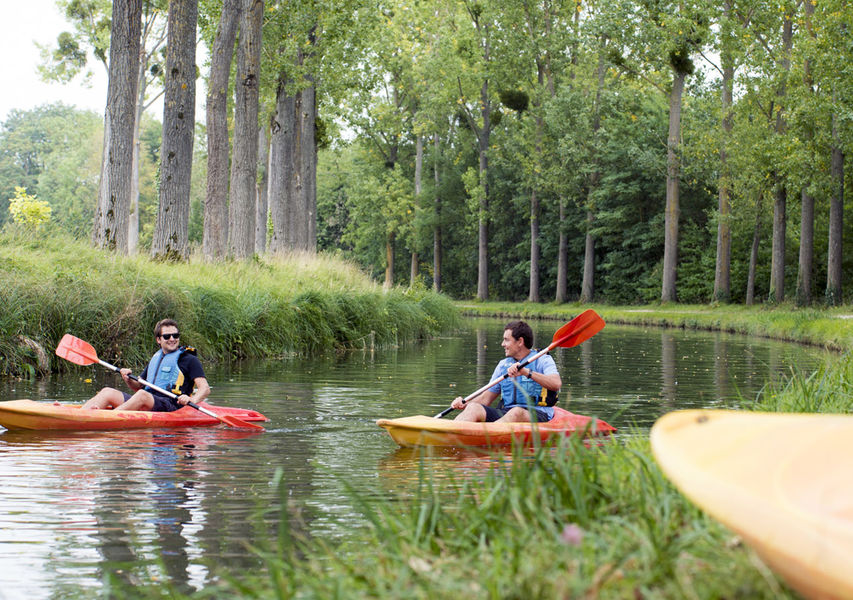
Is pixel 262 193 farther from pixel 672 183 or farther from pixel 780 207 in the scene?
A: pixel 780 207

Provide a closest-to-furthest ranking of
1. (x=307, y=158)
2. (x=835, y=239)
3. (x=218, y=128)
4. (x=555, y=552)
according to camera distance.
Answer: (x=555, y=552), (x=218, y=128), (x=835, y=239), (x=307, y=158)

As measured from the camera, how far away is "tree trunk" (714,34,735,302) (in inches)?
Answer: 1137

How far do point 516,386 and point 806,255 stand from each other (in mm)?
19551

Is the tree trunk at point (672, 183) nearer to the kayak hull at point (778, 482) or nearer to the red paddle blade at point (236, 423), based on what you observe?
the red paddle blade at point (236, 423)

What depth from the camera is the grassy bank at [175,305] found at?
458 inches

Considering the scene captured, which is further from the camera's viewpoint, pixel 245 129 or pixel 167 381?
pixel 245 129

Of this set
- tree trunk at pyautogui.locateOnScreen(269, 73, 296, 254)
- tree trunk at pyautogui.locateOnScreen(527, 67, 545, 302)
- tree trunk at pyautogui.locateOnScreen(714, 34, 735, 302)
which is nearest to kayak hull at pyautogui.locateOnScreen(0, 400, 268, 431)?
tree trunk at pyautogui.locateOnScreen(269, 73, 296, 254)

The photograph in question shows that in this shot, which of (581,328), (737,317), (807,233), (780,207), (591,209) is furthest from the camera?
(591,209)

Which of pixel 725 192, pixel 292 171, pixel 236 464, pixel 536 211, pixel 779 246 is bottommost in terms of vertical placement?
pixel 236 464

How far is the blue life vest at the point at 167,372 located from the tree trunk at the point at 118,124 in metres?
7.62

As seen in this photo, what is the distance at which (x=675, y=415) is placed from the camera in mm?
3088

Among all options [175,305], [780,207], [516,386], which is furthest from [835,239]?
[516,386]

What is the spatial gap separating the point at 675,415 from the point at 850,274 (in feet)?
103

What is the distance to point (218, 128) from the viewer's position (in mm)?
18625
